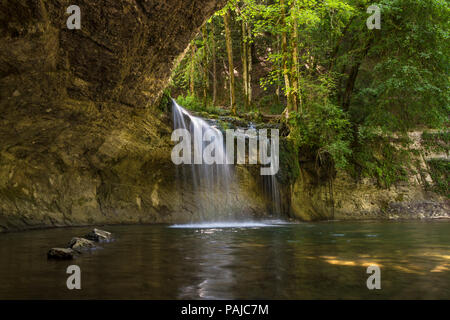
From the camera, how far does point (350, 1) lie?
1584 centimetres

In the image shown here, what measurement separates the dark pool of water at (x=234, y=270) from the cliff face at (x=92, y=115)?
3.18 meters

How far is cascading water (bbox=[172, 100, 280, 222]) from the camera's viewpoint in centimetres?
1255

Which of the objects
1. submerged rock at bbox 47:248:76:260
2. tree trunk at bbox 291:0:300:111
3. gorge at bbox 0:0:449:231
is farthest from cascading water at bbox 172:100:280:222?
submerged rock at bbox 47:248:76:260

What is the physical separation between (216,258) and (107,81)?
5.38 meters

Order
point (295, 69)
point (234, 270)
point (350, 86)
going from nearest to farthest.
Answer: point (234, 270) → point (295, 69) → point (350, 86)

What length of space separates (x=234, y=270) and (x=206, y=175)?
27.3ft

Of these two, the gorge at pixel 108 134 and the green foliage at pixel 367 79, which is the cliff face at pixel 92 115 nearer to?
the gorge at pixel 108 134

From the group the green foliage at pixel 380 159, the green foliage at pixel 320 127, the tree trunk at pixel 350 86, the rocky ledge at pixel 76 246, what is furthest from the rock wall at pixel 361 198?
the rocky ledge at pixel 76 246

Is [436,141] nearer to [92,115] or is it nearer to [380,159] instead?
[380,159]

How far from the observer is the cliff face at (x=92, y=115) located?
23.5 feet

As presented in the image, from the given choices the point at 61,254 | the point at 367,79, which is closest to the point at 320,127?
the point at 367,79

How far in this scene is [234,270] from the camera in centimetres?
461

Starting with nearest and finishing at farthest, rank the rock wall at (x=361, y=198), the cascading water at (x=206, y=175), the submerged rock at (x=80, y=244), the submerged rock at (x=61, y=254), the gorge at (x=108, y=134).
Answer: the submerged rock at (x=61, y=254), the submerged rock at (x=80, y=244), the gorge at (x=108, y=134), the cascading water at (x=206, y=175), the rock wall at (x=361, y=198)

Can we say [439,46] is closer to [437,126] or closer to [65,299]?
[437,126]
